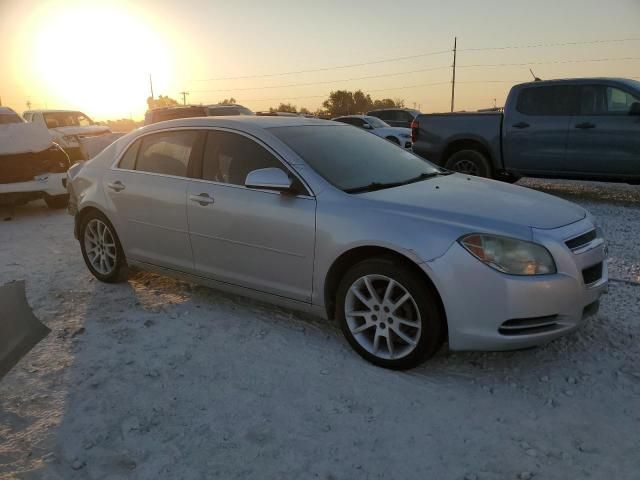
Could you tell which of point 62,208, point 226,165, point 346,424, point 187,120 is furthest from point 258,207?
point 62,208

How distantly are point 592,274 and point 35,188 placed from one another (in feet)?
27.3

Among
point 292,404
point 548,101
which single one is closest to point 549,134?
point 548,101

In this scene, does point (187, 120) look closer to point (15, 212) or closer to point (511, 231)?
point (511, 231)

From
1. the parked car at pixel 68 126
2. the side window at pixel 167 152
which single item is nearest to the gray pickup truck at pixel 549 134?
the side window at pixel 167 152

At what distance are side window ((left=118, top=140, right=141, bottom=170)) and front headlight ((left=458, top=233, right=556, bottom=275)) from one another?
125 inches

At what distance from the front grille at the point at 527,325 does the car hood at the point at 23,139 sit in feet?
27.6

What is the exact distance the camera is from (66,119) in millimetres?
16672

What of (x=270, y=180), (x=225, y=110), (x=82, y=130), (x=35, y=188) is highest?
(x=225, y=110)

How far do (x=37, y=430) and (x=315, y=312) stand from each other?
5.85 feet

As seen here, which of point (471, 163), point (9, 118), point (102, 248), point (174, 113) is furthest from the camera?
point (174, 113)

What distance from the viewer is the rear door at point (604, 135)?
310 inches

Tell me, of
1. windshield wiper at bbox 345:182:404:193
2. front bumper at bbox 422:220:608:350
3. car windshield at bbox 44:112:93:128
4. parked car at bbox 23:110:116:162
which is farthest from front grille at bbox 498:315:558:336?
car windshield at bbox 44:112:93:128

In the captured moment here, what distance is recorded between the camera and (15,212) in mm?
9406

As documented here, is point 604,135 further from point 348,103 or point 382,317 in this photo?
point 348,103
